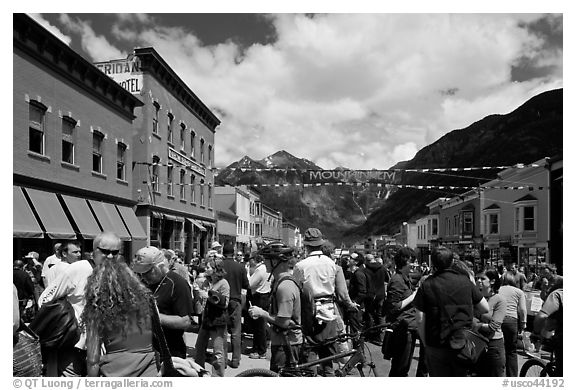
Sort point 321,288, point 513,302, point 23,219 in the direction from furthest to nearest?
1. point 23,219
2. point 513,302
3. point 321,288

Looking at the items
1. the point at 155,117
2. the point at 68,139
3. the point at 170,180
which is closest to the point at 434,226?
the point at 170,180

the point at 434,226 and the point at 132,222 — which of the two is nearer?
the point at 132,222

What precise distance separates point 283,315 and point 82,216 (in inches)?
651

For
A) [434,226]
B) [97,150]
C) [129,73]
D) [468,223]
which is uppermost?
[129,73]

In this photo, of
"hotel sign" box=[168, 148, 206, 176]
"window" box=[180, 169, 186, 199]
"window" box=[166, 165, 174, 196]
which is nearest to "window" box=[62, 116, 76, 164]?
"hotel sign" box=[168, 148, 206, 176]

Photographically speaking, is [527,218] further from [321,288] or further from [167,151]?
[321,288]

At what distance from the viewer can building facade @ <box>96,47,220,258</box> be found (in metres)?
26.7

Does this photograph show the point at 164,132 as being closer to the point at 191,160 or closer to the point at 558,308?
the point at 191,160

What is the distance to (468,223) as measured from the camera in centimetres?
4703

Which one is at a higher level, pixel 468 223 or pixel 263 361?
pixel 468 223

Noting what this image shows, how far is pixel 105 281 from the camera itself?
4117 mm

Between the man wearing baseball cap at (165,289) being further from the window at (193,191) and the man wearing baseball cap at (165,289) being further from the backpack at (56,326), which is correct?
the window at (193,191)
